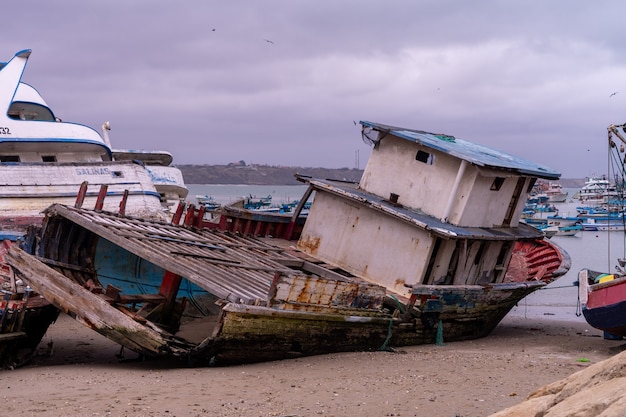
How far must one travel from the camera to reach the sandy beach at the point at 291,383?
9062 millimetres

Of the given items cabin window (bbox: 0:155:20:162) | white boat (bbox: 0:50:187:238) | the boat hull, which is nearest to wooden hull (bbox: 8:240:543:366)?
the boat hull

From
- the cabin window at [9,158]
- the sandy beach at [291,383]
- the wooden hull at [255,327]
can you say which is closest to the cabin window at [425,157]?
the wooden hull at [255,327]

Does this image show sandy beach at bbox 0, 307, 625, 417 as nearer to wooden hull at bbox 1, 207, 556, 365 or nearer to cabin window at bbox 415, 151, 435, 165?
wooden hull at bbox 1, 207, 556, 365

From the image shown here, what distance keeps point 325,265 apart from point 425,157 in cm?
290

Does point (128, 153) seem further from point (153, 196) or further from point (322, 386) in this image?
point (322, 386)

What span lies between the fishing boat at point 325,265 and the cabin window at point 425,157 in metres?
0.02

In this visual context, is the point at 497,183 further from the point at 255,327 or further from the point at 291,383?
the point at 291,383

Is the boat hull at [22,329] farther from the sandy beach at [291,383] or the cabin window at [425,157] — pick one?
the cabin window at [425,157]

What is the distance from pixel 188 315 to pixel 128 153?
656 inches

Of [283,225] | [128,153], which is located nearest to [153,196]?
[283,225]

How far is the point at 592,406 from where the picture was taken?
5105 millimetres

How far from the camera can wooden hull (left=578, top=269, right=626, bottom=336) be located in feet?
48.3

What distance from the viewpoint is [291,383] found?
10586 mm

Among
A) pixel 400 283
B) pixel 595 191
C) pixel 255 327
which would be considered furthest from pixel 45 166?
pixel 595 191
